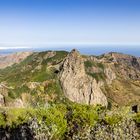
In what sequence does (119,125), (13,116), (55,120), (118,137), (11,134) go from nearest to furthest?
(118,137) < (119,125) < (55,120) < (11,134) < (13,116)

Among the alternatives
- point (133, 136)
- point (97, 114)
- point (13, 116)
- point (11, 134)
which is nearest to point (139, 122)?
point (97, 114)

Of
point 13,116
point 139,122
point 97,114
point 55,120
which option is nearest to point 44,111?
point 55,120

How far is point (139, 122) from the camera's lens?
372 feet

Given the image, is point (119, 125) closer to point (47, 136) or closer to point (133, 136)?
point (133, 136)

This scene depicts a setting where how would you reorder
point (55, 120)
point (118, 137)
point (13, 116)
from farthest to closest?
point (13, 116), point (55, 120), point (118, 137)

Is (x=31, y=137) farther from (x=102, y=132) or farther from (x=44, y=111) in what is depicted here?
(x=102, y=132)

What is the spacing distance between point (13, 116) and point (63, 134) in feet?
183

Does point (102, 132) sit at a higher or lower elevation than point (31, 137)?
higher

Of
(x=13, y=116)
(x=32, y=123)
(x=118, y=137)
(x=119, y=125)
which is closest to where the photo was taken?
(x=118, y=137)

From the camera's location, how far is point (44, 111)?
367ft

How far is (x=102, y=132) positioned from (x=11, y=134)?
173ft

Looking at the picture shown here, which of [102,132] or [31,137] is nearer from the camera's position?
[102,132]

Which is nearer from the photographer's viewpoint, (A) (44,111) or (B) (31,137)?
(B) (31,137)

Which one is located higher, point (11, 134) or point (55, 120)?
point (55, 120)
